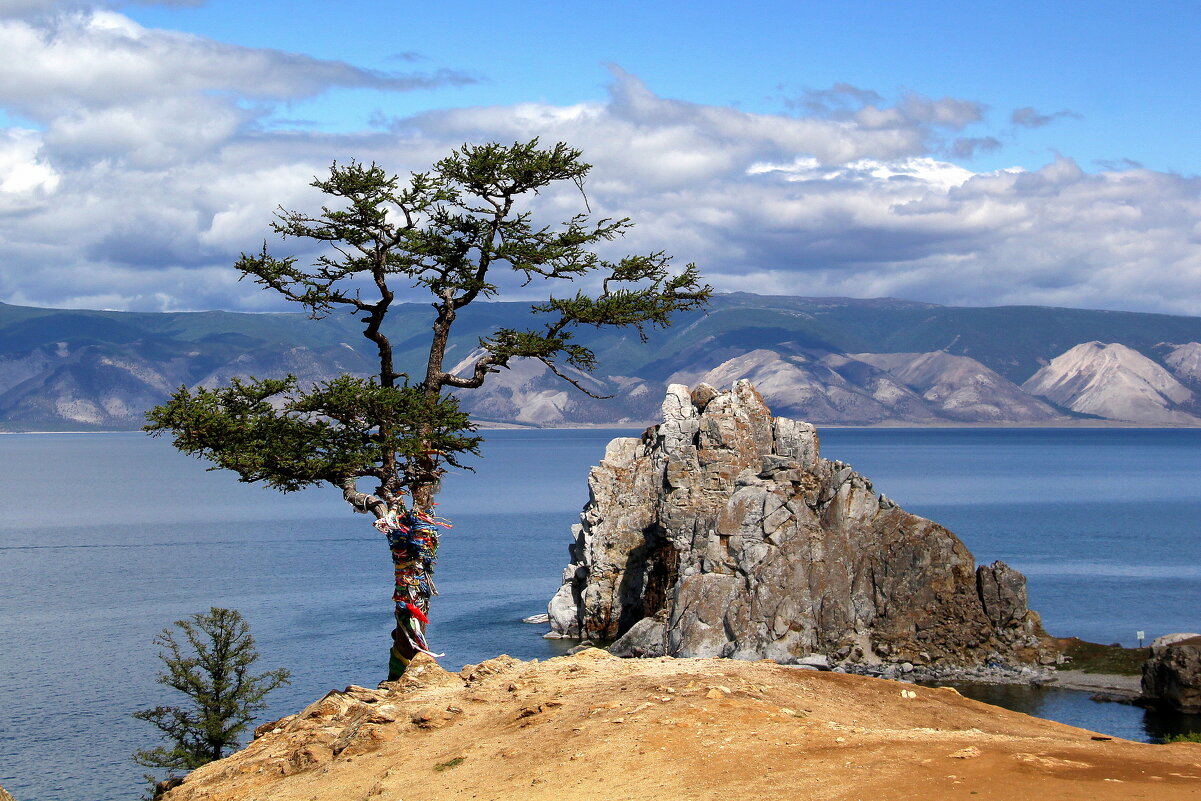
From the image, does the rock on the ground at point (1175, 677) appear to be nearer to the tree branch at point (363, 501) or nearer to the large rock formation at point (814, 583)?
the large rock formation at point (814, 583)

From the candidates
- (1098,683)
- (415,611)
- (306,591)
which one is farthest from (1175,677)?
(306,591)

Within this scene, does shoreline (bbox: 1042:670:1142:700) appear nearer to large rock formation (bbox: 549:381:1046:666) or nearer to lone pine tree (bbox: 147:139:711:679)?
large rock formation (bbox: 549:381:1046:666)

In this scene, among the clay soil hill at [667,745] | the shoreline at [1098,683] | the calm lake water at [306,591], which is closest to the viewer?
the clay soil hill at [667,745]

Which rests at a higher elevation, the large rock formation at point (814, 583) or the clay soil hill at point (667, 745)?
the clay soil hill at point (667, 745)

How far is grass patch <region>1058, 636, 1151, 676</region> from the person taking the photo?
209ft

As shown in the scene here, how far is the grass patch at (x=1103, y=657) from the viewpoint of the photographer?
2509 inches

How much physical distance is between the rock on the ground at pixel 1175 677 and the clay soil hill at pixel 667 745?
3576cm

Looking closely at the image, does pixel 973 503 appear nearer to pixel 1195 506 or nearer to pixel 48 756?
pixel 1195 506

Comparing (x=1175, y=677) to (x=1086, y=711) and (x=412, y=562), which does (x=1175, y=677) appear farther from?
(x=412, y=562)

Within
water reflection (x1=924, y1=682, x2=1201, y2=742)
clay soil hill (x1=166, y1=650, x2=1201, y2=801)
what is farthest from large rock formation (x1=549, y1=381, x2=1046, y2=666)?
clay soil hill (x1=166, y1=650, x2=1201, y2=801)

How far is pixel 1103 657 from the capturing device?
66.1 meters

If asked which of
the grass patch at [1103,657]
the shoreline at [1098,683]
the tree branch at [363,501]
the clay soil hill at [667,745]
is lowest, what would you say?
the shoreline at [1098,683]

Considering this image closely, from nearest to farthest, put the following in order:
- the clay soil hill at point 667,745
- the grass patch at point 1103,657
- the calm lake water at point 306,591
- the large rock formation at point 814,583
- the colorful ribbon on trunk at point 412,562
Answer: the clay soil hill at point 667,745 < the colorful ribbon on trunk at point 412,562 < the calm lake water at point 306,591 < the grass patch at point 1103,657 < the large rock formation at point 814,583

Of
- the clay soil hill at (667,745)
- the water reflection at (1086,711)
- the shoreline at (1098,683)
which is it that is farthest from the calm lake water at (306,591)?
the clay soil hill at (667,745)
